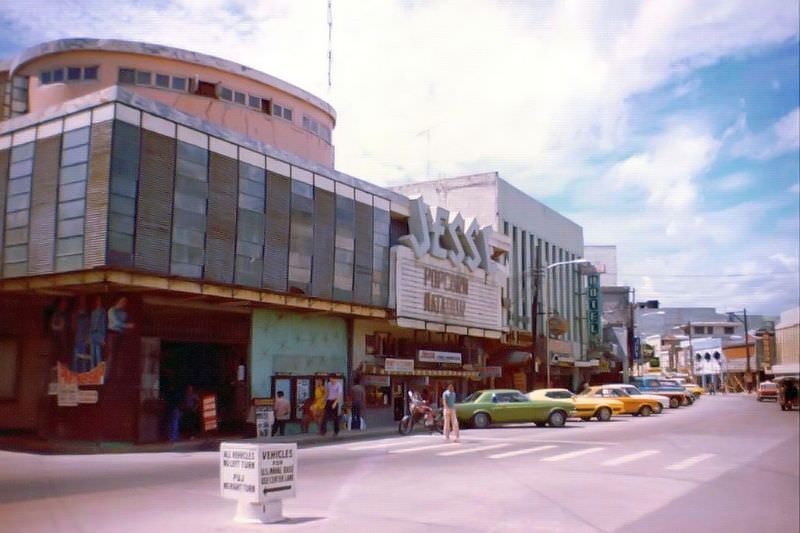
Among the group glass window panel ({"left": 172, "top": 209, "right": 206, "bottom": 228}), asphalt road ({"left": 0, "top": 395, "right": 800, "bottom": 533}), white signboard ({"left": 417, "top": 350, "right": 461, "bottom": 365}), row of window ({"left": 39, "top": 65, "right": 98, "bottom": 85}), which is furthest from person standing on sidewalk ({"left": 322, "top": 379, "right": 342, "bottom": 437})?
row of window ({"left": 39, "top": 65, "right": 98, "bottom": 85})

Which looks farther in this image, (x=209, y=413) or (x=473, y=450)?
(x=209, y=413)

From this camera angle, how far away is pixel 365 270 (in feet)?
98.5

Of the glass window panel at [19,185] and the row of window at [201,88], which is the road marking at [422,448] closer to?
the glass window panel at [19,185]

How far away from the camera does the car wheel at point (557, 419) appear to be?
96.9 feet

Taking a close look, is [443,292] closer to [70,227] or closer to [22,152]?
[70,227]

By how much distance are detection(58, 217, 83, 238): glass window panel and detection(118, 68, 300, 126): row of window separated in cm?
1296

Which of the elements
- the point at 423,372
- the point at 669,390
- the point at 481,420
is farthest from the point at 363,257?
the point at 669,390

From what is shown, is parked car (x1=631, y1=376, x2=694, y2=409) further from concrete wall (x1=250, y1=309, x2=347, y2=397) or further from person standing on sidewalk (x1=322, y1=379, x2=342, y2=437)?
person standing on sidewalk (x1=322, y1=379, x2=342, y2=437)

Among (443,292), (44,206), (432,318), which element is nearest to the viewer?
(44,206)

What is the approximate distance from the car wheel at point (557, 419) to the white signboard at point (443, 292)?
731 cm

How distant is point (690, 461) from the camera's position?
53.7 feet

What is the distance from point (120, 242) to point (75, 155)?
117 inches

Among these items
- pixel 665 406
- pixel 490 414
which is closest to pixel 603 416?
pixel 490 414

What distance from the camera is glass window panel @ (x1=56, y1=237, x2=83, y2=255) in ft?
65.7
